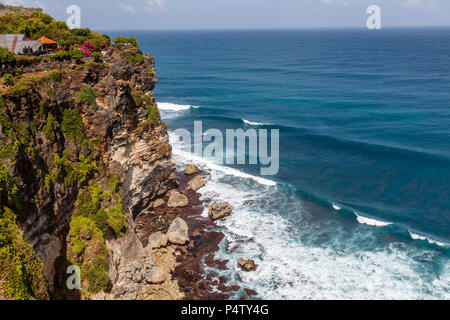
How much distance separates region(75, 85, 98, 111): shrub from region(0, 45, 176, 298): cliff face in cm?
8

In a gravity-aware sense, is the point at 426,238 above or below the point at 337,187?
below

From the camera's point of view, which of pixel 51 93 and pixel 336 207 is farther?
pixel 336 207

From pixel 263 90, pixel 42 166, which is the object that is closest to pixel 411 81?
pixel 263 90

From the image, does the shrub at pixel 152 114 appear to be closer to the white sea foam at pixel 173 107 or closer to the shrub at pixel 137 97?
the shrub at pixel 137 97

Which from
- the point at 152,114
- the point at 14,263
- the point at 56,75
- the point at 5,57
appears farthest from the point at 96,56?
the point at 14,263

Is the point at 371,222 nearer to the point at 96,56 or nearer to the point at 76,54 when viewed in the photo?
the point at 96,56

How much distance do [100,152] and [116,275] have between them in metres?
9.82

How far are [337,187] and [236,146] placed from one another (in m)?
20.0

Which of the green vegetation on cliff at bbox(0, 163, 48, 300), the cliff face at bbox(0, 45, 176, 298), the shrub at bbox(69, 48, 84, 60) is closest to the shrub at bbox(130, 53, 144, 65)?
the cliff face at bbox(0, 45, 176, 298)

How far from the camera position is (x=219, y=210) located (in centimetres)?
3838

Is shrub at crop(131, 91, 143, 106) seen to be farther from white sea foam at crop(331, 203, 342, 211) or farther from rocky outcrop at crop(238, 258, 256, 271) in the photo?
white sea foam at crop(331, 203, 342, 211)

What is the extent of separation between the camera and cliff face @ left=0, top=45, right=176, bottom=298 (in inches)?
778

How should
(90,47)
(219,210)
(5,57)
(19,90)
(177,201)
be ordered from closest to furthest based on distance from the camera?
(19,90) < (5,57) < (90,47) < (219,210) < (177,201)
